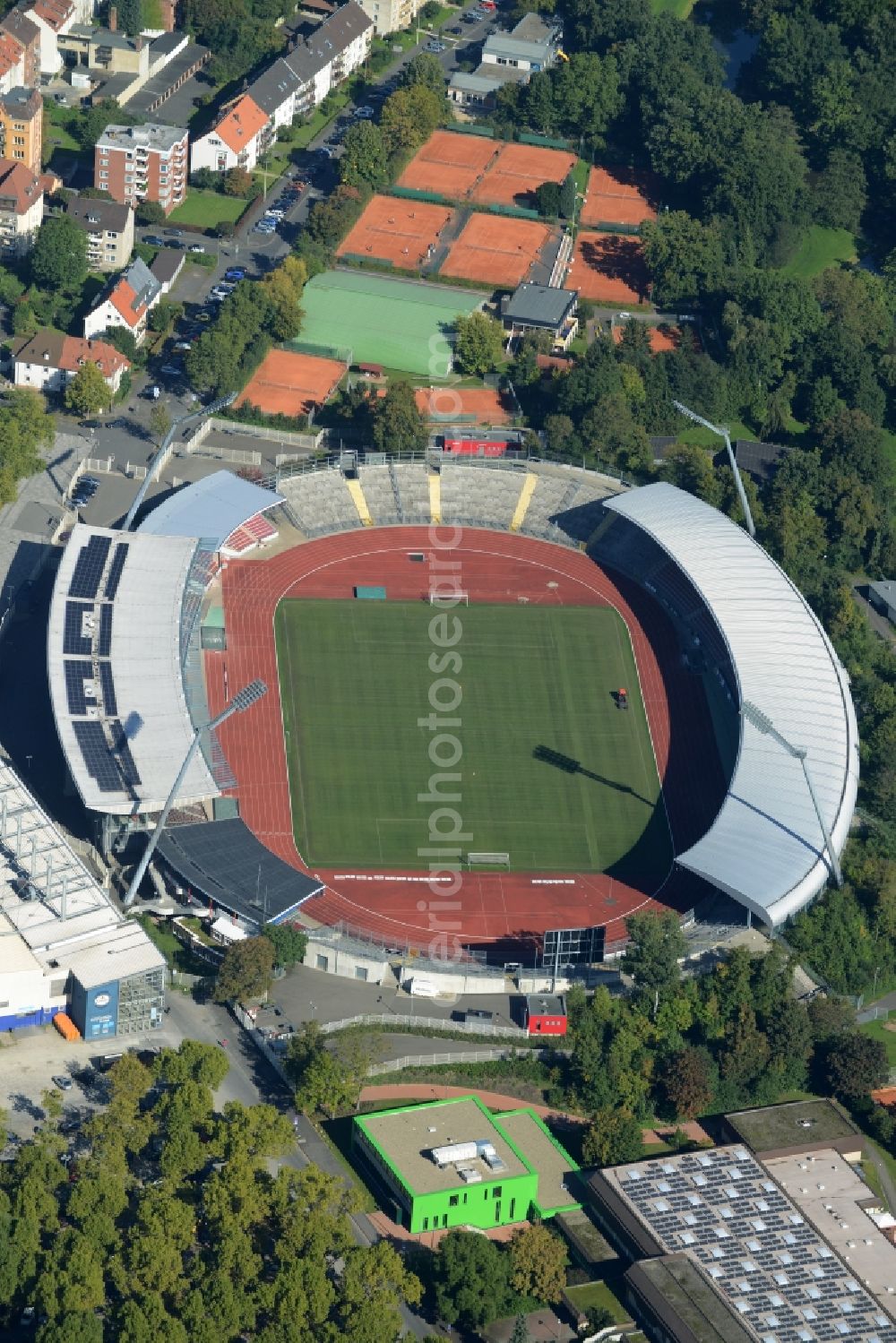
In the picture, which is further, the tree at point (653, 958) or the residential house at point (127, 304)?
the residential house at point (127, 304)

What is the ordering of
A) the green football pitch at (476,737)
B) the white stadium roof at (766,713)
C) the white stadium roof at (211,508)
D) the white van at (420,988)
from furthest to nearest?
the white stadium roof at (211,508) → the green football pitch at (476,737) → the white stadium roof at (766,713) → the white van at (420,988)

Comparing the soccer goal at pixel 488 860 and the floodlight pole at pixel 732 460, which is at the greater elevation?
the floodlight pole at pixel 732 460

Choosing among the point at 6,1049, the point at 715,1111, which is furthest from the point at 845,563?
the point at 6,1049

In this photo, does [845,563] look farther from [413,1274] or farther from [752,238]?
[413,1274]

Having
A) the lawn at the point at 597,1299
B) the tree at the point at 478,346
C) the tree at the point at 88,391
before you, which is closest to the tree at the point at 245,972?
the lawn at the point at 597,1299

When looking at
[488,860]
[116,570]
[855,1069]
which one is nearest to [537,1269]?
[855,1069]

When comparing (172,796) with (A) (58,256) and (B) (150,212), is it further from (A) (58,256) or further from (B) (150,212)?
(B) (150,212)

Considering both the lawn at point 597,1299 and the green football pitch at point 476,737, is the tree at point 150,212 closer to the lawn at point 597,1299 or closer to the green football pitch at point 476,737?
the green football pitch at point 476,737
